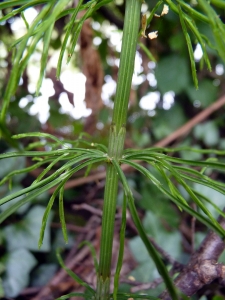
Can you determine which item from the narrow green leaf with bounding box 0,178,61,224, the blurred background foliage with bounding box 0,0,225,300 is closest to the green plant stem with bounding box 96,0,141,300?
the narrow green leaf with bounding box 0,178,61,224

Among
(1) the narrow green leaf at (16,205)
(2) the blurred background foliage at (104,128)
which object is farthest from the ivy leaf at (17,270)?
(1) the narrow green leaf at (16,205)

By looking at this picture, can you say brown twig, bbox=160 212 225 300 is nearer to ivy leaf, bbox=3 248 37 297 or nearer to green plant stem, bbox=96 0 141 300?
green plant stem, bbox=96 0 141 300

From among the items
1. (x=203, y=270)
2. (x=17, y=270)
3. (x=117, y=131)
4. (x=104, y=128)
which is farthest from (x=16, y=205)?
(x=104, y=128)

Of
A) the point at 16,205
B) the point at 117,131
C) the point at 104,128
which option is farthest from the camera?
the point at 104,128

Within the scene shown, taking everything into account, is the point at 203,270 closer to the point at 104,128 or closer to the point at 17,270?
the point at 17,270

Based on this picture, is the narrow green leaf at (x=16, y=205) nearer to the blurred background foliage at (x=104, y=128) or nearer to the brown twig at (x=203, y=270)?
the brown twig at (x=203, y=270)

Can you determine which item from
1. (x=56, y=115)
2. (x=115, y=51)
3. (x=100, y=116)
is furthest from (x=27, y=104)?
(x=115, y=51)
